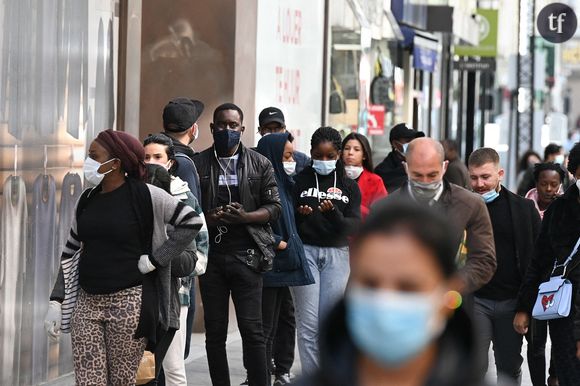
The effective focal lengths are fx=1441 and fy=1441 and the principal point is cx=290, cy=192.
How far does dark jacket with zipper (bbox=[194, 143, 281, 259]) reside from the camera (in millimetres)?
8883

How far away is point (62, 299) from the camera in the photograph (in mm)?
6914

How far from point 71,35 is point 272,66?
511 centimetres

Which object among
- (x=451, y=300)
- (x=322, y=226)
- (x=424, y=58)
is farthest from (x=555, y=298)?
(x=424, y=58)

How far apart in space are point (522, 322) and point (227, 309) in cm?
188

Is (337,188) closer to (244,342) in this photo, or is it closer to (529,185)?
(244,342)

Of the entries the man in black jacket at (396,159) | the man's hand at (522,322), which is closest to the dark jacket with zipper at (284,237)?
the man's hand at (522,322)

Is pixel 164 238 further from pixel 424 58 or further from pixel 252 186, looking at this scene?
pixel 424 58

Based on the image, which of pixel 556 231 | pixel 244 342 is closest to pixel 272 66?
pixel 244 342

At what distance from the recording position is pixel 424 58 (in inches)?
1062

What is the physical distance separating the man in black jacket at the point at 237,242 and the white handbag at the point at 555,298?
6.07 feet

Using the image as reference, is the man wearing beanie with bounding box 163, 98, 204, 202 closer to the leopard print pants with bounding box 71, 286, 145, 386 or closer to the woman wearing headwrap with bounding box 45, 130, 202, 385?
the woman wearing headwrap with bounding box 45, 130, 202, 385

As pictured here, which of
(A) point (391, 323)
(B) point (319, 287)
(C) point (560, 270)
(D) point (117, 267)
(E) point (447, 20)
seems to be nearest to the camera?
(A) point (391, 323)

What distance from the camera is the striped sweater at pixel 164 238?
6.91 meters

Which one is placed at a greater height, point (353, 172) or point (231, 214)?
point (353, 172)
